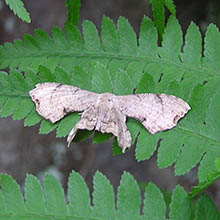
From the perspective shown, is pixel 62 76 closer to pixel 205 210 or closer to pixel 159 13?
pixel 159 13

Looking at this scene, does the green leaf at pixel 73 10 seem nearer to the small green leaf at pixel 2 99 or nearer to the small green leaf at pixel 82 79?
the small green leaf at pixel 82 79

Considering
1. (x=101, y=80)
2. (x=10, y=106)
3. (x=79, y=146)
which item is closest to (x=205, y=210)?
(x=101, y=80)

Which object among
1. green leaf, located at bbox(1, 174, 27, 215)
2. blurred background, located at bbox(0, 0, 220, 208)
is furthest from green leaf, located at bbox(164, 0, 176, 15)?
blurred background, located at bbox(0, 0, 220, 208)

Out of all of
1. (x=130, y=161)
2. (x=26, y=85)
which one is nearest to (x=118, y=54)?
(x=26, y=85)

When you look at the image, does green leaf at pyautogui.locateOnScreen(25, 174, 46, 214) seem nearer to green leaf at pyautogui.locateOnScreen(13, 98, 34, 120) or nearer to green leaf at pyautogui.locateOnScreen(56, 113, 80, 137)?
green leaf at pyautogui.locateOnScreen(56, 113, 80, 137)

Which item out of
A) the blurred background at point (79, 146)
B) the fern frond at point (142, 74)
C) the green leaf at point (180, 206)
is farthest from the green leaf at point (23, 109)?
the blurred background at point (79, 146)

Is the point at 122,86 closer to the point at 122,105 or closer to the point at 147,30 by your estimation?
the point at 122,105
